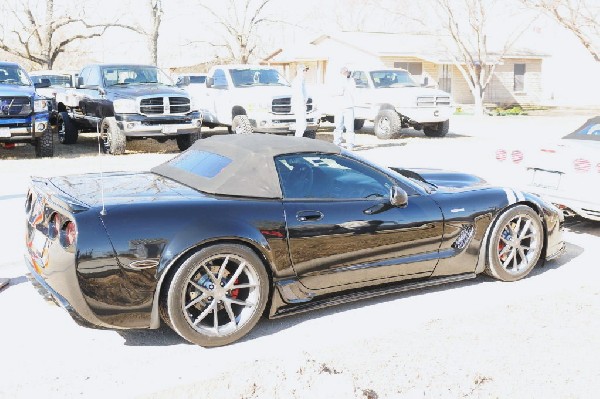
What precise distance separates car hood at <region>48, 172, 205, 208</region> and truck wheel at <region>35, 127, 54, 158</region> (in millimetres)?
10060

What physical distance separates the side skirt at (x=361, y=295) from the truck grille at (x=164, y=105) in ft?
35.4

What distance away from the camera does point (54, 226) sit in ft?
15.4

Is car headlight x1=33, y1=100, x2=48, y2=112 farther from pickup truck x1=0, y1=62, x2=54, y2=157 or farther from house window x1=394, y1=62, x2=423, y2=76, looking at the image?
house window x1=394, y1=62, x2=423, y2=76

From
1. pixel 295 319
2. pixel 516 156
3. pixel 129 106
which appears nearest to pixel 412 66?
pixel 129 106

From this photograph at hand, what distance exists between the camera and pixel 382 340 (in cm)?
485

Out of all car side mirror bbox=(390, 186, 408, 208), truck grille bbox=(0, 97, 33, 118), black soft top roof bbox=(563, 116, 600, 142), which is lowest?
car side mirror bbox=(390, 186, 408, 208)

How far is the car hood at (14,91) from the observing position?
46.1ft

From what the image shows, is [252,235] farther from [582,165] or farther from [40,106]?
[40,106]

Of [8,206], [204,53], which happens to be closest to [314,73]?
[8,206]

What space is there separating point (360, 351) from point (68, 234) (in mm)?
1964

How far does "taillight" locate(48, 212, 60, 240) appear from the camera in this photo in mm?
4621

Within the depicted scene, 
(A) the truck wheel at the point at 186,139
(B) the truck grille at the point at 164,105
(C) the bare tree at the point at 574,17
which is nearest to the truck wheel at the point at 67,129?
(A) the truck wheel at the point at 186,139

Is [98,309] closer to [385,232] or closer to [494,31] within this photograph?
[385,232]

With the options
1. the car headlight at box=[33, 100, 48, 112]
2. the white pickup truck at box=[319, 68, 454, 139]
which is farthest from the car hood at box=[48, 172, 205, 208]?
the white pickup truck at box=[319, 68, 454, 139]
